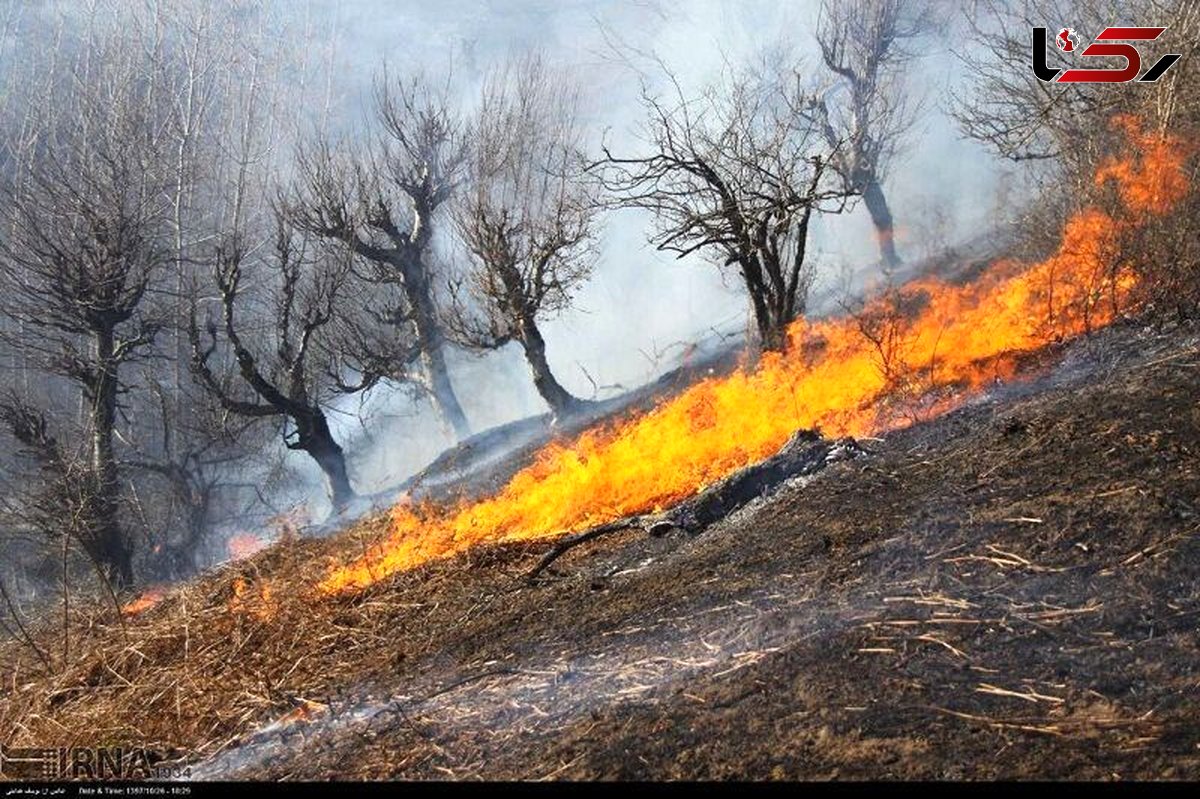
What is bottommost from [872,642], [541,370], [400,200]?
[872,642]

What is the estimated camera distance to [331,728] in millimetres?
4422

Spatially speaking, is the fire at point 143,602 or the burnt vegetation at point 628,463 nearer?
the burnt vegetation at point 628,463

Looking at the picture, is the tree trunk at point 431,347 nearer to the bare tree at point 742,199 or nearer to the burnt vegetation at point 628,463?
the burnt vegetation at point 628,463

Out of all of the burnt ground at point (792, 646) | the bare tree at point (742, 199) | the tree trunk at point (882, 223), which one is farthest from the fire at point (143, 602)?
the tree trunk at point (882, 223)

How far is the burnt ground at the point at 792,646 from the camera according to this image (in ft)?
10.3

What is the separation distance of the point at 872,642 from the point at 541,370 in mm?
15949

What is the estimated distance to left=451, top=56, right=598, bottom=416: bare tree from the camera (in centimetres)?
1859

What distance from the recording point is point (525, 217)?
69.0 ft

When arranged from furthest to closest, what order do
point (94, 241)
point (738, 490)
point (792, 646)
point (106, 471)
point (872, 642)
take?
point (94, 241)
point (106, 471)
point (738, 490)
point (792, 646)
point (872, 642)

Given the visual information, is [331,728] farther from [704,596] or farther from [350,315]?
[350,315]

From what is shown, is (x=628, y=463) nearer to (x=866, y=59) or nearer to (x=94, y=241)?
(x=94, y=241)

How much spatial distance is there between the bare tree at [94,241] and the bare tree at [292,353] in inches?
51.4

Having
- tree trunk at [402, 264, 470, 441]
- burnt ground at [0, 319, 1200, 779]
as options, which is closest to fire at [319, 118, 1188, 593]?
burnt ground at [0, 319, 1200, 779]

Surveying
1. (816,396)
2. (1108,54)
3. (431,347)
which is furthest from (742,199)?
(431,347)
